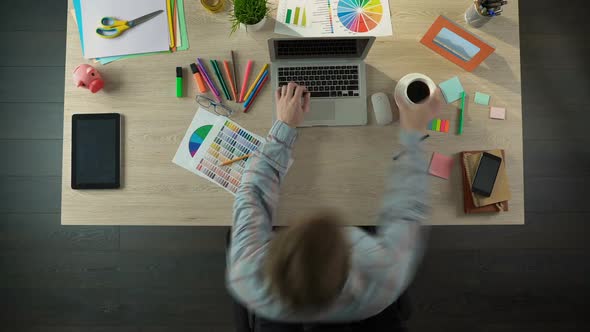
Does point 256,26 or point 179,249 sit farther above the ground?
point 256,26

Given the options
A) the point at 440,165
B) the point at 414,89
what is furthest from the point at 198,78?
the point at 440,165

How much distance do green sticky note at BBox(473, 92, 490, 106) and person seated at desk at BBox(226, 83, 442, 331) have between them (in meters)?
0.14

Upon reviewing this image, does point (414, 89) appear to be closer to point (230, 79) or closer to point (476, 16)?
point (476, 16)

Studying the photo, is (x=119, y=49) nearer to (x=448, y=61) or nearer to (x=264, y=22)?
(x=264, y=22)

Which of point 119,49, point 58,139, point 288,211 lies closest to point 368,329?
point 288,211

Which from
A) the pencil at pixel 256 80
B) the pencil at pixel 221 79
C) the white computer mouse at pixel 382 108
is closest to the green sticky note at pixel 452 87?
the white computer mouse at pixel 382 108

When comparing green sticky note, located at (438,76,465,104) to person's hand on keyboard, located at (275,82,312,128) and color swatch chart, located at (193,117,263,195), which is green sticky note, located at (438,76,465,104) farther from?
color swatch chart, located at (193,117,263,195)

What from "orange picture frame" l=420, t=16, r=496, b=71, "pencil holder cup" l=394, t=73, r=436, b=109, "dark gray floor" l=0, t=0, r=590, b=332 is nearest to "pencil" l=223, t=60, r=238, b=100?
"pencil holder cup" l=394, t=73, r=436, b=109

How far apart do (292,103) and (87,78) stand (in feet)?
2.08

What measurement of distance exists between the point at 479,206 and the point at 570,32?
1.40m

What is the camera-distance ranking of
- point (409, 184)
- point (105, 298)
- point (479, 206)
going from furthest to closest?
1. point (105, 298)
2. point (479, 206)
3. point (409, 184)

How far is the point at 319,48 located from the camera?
1.15m

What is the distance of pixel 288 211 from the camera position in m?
1.18

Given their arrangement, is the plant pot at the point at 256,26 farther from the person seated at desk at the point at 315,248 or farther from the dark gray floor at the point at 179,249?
the dark gray floor at the point at 179,249
